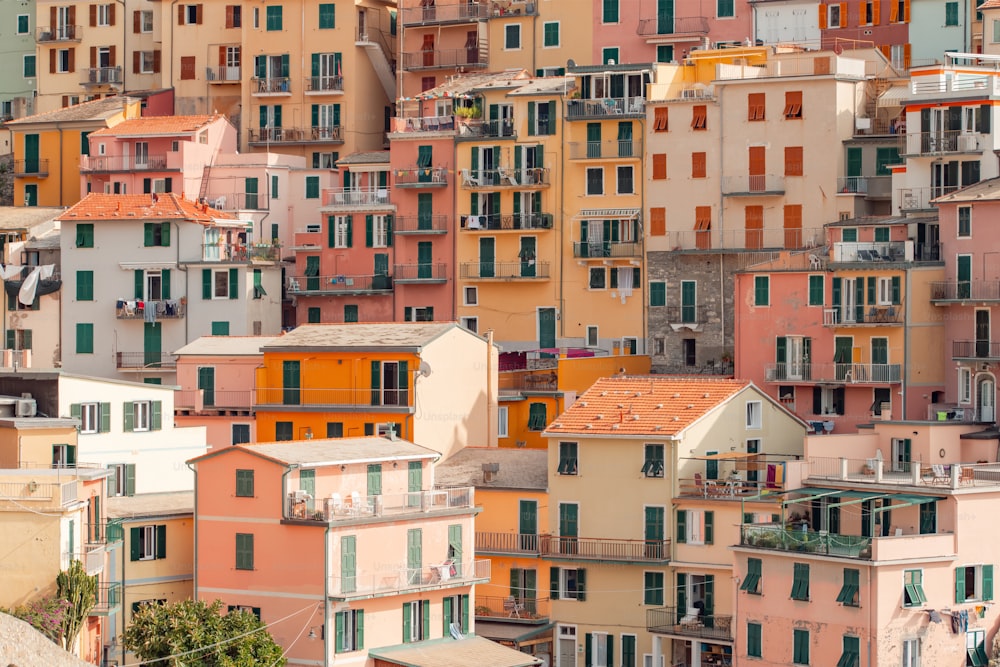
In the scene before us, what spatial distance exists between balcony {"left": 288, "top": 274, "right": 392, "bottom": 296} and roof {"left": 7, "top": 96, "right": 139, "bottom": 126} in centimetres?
1411

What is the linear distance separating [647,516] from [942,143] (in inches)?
781

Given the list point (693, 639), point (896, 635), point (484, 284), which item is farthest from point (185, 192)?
point (896, 635)

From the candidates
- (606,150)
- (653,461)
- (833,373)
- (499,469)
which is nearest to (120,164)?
(606,150)

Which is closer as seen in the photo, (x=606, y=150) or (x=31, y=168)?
(x=606, y=150)

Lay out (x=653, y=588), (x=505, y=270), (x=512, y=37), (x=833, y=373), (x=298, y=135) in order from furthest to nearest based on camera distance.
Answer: (x=298, y=135) → (x=512, y=37) → (x=505, y=270) → (x=833, y=373) → (x=653, y=588)

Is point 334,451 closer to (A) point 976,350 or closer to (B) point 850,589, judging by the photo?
(B) point 850,589

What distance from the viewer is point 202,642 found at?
68938 mm

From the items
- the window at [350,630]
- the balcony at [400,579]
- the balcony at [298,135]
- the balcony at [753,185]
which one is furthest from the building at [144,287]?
the window at [350,630]

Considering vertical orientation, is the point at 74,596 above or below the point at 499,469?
below

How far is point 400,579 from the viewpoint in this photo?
238ft

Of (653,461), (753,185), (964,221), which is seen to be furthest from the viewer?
(753,185)

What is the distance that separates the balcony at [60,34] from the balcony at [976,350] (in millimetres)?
50509

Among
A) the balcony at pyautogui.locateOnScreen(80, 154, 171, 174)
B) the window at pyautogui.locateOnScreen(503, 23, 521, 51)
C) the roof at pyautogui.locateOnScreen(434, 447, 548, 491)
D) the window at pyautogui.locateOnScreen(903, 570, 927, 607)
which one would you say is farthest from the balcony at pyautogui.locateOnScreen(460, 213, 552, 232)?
the window at pyautogui.locateOnScreen(903, 570, 927, 607)

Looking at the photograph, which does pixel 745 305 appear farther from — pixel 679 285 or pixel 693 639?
pixel 693 639
